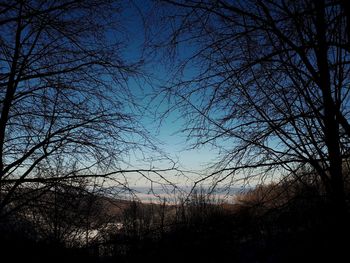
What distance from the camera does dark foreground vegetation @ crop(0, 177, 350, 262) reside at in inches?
98.7

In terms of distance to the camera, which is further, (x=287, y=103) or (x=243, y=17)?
(x=287, y=103)

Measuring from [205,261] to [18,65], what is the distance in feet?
10.8

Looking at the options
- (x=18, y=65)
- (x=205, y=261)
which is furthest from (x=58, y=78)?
(x=205, y=261)

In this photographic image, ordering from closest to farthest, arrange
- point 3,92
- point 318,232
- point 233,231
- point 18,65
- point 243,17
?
point 243,17
point 318,232
point 233,231
point 18,65
point 3,92

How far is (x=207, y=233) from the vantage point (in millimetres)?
3043

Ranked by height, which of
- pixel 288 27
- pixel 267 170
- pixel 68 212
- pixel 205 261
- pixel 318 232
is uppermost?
pixel 288 27

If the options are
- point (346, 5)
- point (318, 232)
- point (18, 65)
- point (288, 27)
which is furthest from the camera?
point (18, 65)

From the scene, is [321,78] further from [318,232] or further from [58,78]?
[58,78]

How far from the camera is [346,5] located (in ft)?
6.45

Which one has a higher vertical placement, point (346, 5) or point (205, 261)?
point (346, 5)

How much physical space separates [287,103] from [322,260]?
5.06 ft

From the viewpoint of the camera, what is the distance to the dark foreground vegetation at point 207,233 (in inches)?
98.7

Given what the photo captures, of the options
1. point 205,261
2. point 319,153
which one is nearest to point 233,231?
point 205,261

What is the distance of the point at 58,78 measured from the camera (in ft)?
10.6
